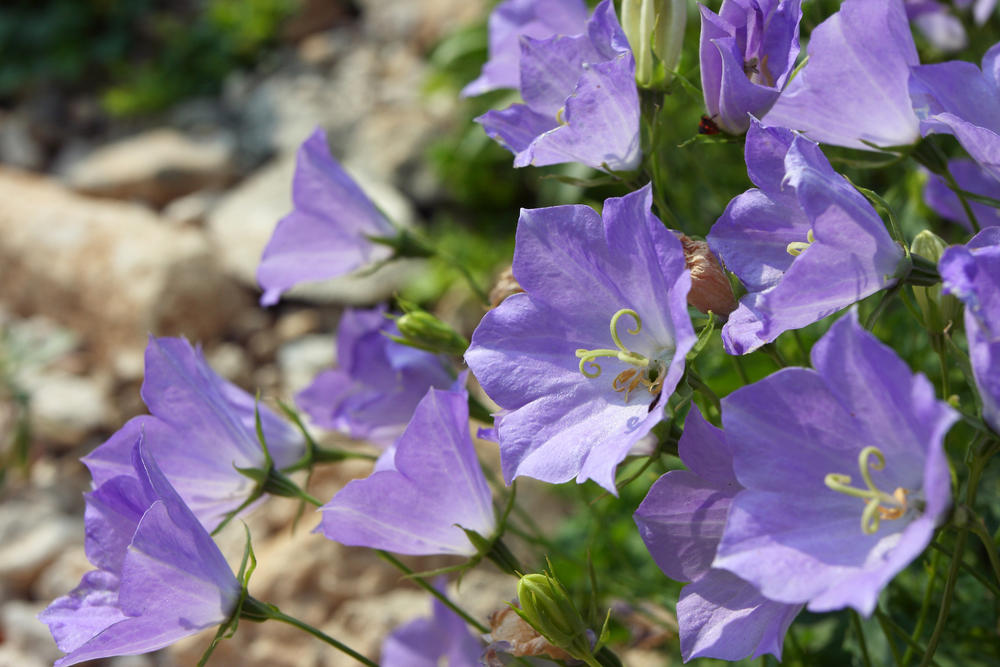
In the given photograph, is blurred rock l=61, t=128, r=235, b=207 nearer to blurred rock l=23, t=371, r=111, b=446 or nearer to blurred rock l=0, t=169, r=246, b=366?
blurred rock l=0, t=169, r=246, b=366

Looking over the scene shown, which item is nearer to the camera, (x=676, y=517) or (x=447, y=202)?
(x=676, y=517)

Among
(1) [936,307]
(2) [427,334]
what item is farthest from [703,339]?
(2) [427,334]

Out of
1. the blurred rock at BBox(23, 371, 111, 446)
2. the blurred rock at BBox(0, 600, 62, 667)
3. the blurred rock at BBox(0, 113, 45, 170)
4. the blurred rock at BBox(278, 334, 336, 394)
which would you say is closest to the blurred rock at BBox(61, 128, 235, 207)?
the blurred rock at BBox(0, 113, 45, 170)

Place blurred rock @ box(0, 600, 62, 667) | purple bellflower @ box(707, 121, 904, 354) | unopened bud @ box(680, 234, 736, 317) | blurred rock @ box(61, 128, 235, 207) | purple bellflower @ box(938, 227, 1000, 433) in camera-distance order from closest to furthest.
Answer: purple bellflower @ box(938, 227, 1000, 433) → purple bellflower @ box(707, 121, 904, 354) → unopened bud @ box(680, 234, 736, 317) → blurred rock @ box(0, 600, 62, 667) → blurred rock @ box(61, 128, 235, 207)

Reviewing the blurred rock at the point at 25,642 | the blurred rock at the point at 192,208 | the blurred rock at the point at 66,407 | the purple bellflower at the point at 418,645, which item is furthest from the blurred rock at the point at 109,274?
the purple bellflower at the point at 418,645

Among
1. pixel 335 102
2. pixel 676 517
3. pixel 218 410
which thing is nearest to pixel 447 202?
pixel 335 102

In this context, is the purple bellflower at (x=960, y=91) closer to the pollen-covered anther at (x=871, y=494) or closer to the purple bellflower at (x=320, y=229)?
the pollen-covered anther at (x=871, y=494)

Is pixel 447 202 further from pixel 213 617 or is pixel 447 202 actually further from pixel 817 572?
pixel 817 572
